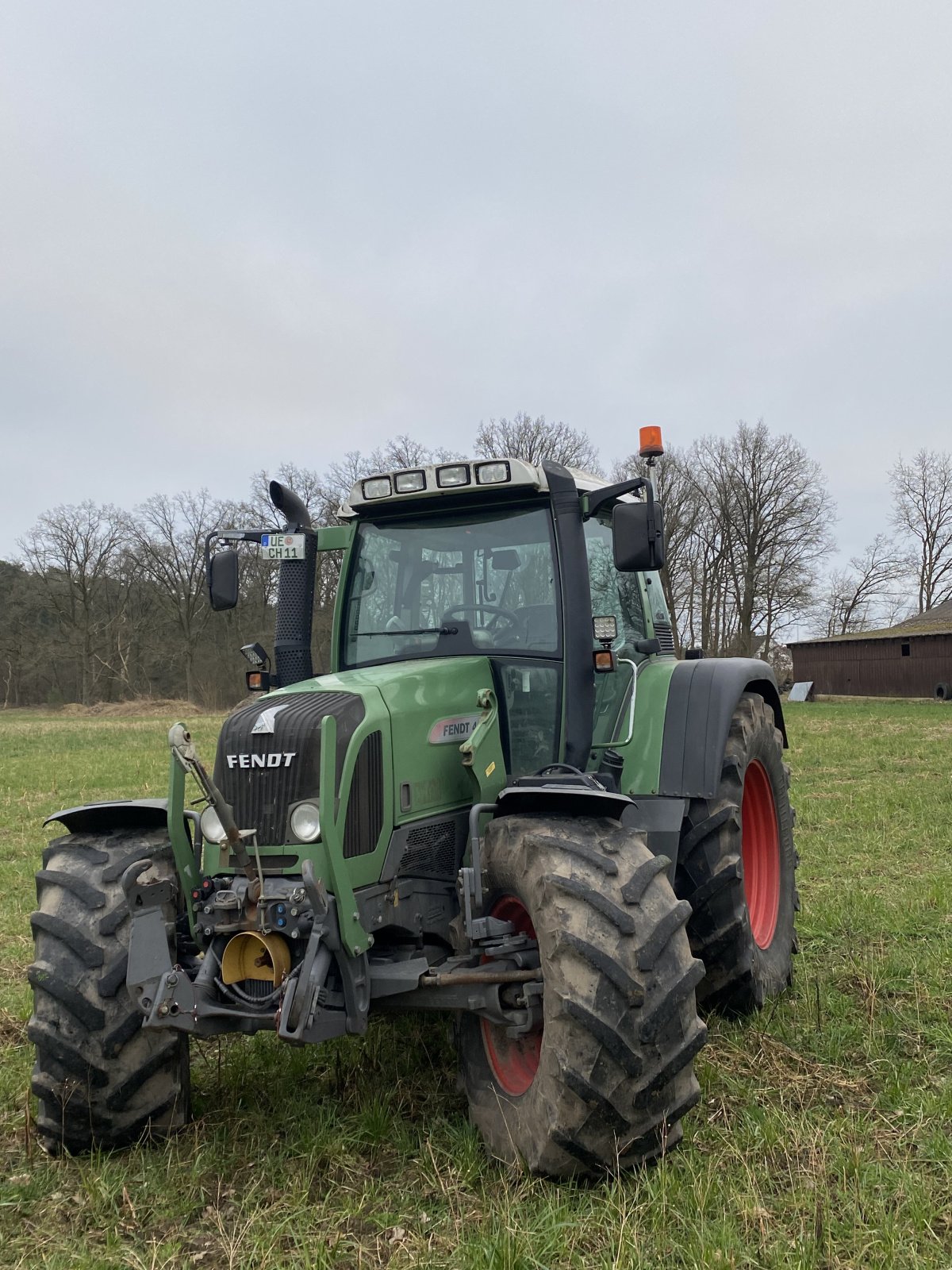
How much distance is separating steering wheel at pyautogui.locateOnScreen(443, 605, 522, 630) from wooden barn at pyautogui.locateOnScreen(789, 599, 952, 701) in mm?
37523

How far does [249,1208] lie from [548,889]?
4.48ft

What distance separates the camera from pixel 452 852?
13.9ft

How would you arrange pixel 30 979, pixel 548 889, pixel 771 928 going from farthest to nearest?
pixel 771 928 < pixel 30 979 < pixel 548 889

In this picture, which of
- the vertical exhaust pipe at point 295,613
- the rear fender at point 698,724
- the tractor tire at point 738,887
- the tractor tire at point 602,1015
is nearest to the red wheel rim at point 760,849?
the tractor tire at point 738,887

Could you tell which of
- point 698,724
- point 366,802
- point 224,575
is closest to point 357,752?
point 366,802

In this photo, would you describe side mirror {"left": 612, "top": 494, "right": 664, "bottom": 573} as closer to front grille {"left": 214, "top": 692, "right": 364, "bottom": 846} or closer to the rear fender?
the rear fender

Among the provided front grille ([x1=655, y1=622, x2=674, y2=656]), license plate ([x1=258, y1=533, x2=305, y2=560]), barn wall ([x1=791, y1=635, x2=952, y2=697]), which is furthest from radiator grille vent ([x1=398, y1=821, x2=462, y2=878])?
barn wall ([x1=791, y1=635, x2=952, y2=697])

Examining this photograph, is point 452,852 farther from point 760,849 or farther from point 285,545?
point 760,849

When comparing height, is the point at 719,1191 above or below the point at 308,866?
below

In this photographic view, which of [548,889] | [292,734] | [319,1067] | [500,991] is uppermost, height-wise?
[292,734]

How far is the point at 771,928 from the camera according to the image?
5484 mm

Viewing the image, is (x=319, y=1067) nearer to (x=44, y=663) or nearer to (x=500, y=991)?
(x=500, y=991)

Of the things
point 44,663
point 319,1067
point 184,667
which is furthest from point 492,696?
point 44,663

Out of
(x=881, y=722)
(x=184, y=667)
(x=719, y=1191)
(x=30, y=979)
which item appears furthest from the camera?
(x=184, y=667)
